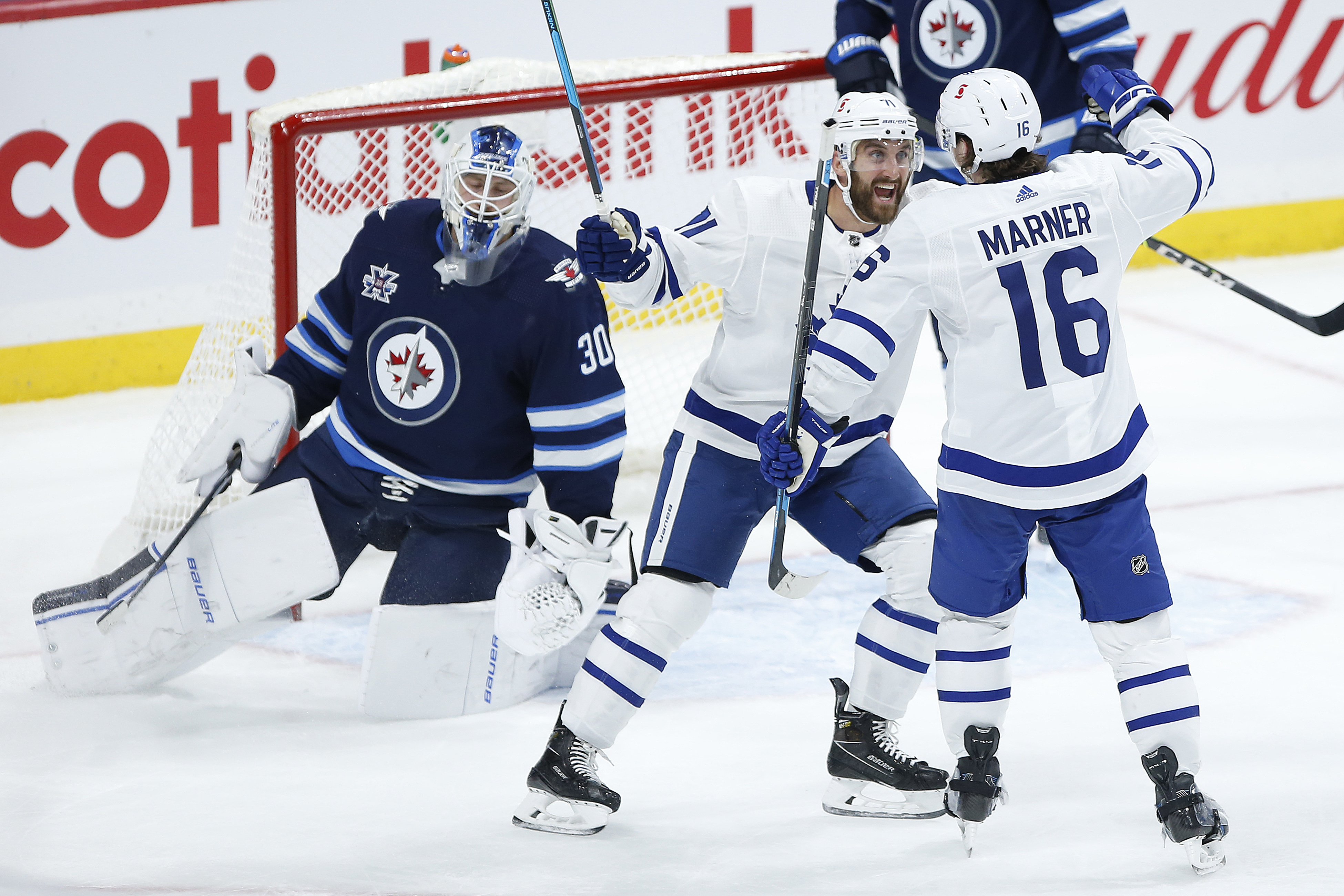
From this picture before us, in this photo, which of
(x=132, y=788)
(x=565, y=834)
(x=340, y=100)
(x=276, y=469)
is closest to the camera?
(x=565, y=834)

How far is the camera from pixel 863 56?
3.69 metres

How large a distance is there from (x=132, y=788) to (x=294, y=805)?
0.29m

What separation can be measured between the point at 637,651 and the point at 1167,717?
792mm

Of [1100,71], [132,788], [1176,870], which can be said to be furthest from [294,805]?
[1100,71]

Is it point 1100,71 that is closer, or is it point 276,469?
point 1100,71

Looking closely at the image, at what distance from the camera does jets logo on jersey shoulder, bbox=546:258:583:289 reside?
2.98 m

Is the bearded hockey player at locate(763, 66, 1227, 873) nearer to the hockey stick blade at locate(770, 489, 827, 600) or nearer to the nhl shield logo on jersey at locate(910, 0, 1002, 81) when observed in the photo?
the hockey stick blade at locate(770, 489, 827, 600)

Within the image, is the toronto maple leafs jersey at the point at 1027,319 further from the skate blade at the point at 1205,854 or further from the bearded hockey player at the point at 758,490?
the skate blade at the point at 1205,854

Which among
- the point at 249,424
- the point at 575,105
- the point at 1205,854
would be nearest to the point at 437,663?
the point at 249,424

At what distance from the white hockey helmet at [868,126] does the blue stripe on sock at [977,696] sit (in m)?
0.81

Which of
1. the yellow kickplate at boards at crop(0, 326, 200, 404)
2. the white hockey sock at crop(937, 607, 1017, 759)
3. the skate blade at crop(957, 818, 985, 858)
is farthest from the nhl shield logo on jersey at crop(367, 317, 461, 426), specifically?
the yellow kickplate at boards at crop(0, 326, 200, 404)

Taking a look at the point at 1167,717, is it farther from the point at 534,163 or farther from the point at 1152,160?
the point at 534,163

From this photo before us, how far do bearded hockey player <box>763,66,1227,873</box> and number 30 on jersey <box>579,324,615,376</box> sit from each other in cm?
55

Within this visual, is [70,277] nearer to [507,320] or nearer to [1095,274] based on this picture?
[507,320]
